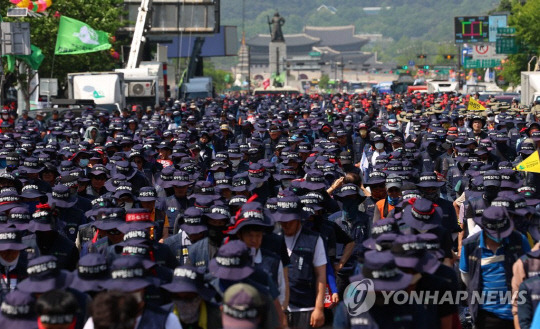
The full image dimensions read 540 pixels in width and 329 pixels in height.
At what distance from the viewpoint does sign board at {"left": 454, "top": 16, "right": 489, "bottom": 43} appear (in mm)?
100125

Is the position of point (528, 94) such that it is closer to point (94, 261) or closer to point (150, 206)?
point (150, 206)

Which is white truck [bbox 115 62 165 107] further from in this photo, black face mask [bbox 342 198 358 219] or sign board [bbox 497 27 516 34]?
sign board [bbox 497 27 516 34]

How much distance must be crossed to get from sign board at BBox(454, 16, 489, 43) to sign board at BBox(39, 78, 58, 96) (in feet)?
202

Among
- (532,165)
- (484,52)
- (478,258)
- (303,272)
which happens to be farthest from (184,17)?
(478,258)

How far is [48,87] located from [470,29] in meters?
65.2

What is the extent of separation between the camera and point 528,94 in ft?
139

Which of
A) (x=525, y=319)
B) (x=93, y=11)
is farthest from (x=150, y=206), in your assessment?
(x=93, y=11)

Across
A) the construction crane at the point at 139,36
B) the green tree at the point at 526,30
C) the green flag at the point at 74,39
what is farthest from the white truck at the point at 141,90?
the green tree at the point at 526,30

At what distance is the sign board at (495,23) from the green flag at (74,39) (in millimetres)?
60930

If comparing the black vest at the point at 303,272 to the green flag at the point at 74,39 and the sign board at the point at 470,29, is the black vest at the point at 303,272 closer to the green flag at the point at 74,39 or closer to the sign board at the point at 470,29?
the green flag at the point at 74,39

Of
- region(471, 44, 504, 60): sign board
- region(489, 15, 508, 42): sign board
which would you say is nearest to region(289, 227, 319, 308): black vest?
region(489, 15, 508, 42): sign board

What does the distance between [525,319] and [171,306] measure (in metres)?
2.32

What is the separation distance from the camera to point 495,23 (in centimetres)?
9612

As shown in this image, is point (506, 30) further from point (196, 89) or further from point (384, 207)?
point (384, 207)
